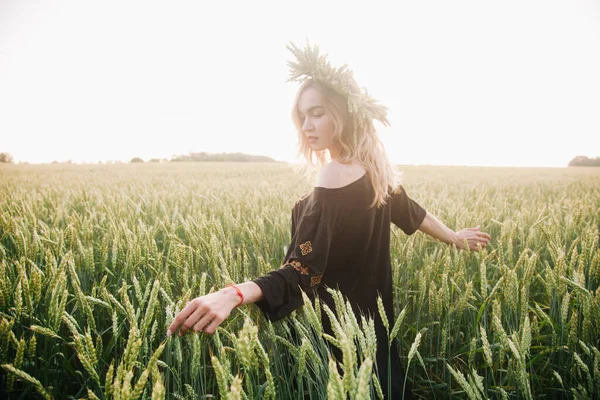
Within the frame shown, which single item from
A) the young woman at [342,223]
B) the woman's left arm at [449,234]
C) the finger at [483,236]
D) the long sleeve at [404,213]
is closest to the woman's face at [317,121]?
the young woman at [342,223]

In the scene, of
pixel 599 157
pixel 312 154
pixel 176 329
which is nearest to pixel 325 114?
pixel 312 154

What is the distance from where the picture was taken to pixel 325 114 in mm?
Answer: 1389

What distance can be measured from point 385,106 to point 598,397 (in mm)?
1161

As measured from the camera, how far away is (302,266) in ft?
3.56

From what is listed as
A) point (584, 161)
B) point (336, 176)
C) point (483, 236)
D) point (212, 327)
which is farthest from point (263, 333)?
point (584, 161)

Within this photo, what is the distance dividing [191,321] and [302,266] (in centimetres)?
43

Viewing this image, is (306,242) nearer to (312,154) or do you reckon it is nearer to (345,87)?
(345,87)

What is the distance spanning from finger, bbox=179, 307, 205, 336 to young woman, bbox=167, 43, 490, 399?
195 mm

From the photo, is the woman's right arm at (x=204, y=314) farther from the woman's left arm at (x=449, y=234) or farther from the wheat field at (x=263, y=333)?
the woman's left arm at (x=449, y=234)

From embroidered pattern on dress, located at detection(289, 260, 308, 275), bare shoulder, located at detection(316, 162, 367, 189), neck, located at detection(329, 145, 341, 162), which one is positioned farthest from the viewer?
neck, located at detection(329, 145, 341, 162)

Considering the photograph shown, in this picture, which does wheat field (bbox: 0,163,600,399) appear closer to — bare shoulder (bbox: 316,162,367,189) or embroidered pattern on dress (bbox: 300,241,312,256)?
embroidered pattern on dress (bbox: 300,241,312,256)

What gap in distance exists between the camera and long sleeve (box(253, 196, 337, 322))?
0.97 m

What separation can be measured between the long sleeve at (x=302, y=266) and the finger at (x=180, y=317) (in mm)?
230

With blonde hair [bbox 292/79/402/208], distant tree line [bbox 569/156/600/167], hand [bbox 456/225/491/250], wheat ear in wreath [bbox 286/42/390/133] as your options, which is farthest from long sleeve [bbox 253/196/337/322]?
distant tree line [bbox 569/156/600/167]
